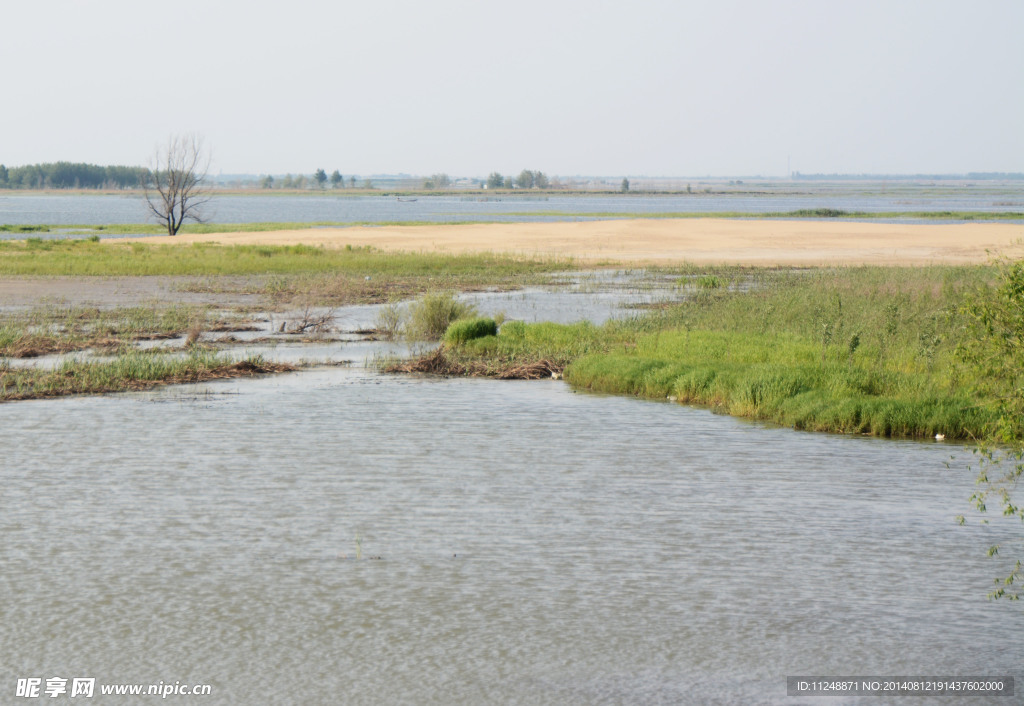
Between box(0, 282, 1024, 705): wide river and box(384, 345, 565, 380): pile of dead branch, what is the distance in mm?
5320

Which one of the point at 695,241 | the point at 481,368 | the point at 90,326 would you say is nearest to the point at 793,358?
the point at 481,368

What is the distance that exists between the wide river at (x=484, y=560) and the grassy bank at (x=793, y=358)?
1.03 metres

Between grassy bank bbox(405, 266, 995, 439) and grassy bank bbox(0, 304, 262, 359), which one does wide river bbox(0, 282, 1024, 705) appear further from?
grassy bank bbox(0, 304, 262, 359)

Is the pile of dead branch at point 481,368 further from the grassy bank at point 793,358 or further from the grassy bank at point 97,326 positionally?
the grassy bank at point 97,326

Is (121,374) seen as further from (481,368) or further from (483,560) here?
(483,560)

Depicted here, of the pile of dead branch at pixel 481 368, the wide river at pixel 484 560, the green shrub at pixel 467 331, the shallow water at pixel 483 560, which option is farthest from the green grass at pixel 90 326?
the green shrub at pixel 467 331

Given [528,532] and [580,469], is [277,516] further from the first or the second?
[580,469]

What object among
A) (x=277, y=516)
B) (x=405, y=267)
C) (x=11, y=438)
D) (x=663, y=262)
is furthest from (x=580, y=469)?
(x=663, y=262)

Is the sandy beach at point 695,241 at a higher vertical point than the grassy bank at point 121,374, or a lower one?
higher

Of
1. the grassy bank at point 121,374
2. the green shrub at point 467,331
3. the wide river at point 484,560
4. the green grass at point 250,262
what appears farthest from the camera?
the green grass at point 250,262

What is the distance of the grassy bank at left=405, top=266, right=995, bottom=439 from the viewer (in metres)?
19.3

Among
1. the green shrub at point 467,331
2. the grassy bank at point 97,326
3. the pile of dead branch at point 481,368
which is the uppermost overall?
the green shrub at point 467,331

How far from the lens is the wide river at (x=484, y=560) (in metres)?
9.38

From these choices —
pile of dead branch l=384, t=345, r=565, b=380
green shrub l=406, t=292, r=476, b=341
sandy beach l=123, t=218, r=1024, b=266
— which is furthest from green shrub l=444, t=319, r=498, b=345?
sandy beach l=123, t=218, r=1024, b=266
